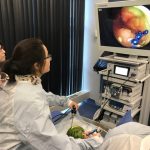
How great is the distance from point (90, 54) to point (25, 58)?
202 centimetres

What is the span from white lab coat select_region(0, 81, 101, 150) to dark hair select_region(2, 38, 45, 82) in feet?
0.24

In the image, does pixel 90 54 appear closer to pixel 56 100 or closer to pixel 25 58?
pixel 56 100

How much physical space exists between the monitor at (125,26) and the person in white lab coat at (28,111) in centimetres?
99

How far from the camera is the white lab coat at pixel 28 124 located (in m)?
0.98

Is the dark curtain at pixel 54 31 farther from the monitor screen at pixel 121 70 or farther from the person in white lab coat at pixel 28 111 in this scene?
the person in white lab coat at pixel 28 111

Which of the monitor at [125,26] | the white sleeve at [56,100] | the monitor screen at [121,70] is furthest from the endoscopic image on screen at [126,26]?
the white sleeve at [56,100]

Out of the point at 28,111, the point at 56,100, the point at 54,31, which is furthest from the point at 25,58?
the point at 54,31

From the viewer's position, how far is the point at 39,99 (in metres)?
1.06

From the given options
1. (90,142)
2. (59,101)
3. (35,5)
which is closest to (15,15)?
(35,5)

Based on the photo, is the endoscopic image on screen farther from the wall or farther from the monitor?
the wall

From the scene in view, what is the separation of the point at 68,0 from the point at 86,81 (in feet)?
4.31

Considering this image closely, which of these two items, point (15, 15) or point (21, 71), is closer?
point (21, 71)

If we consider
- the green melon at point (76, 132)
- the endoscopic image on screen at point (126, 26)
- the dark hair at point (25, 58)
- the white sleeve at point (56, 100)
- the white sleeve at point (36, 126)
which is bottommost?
the green melon at point (76, 132)

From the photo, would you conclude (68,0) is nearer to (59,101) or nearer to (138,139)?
(59,101)
